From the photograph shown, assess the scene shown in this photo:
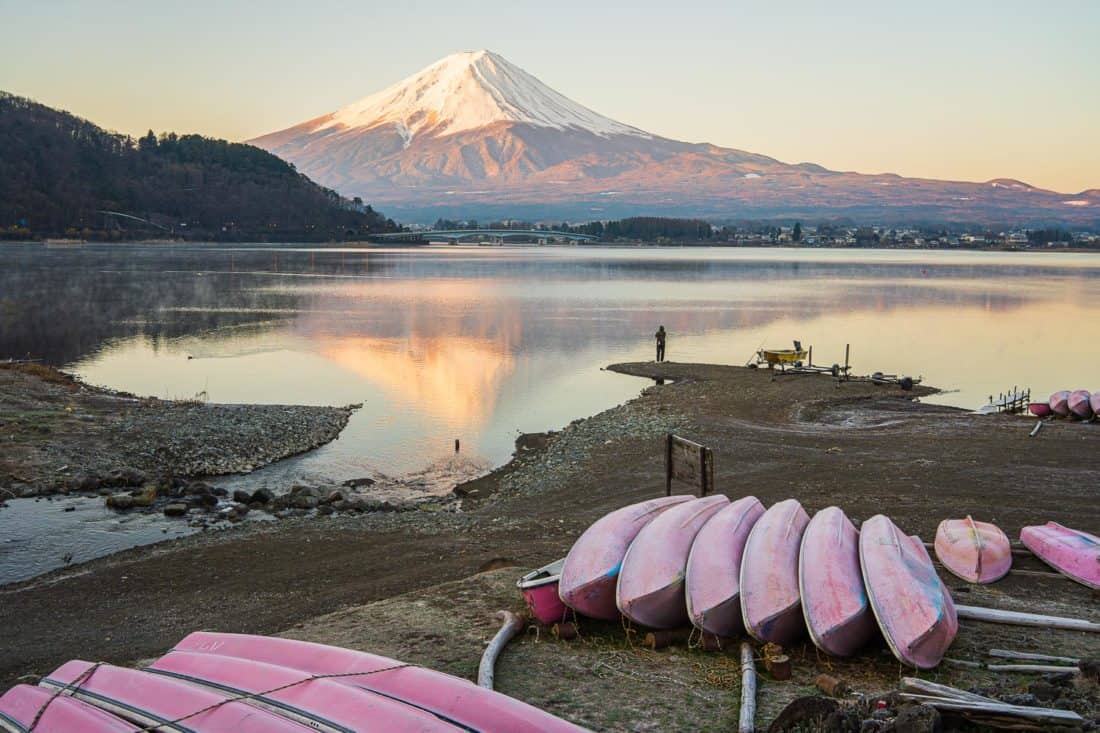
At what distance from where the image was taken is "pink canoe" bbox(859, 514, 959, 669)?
6.14 meters

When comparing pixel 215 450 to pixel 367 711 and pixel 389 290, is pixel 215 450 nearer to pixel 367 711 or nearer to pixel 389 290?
pixel 367 711

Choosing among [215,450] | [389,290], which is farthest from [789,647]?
[389,290]

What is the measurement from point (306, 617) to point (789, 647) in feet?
13.3

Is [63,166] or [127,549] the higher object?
[63,166]

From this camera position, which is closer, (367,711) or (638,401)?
(367,711)

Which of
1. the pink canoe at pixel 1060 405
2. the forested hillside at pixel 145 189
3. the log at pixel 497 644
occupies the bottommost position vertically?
the pink canoe at pixel 1060 405

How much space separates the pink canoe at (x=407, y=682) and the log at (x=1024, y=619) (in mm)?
3696

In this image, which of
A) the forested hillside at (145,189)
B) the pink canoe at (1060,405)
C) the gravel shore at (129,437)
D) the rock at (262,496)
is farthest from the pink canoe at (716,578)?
the forested hillside at (145,189)

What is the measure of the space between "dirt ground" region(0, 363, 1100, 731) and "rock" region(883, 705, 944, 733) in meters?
0.99

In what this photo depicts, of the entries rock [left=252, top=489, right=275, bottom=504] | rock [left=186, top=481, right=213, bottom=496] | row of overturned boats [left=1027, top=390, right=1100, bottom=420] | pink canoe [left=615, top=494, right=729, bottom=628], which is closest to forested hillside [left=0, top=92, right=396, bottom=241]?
rock [left=186, top=481, right=213, bottom=496]

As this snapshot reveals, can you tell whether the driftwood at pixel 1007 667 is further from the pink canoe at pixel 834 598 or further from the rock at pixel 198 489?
the rock at pixel 198 489

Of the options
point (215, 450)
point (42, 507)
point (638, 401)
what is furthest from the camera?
point (638, 401)

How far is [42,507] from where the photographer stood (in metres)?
13.1

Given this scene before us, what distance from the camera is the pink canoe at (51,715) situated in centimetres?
508
